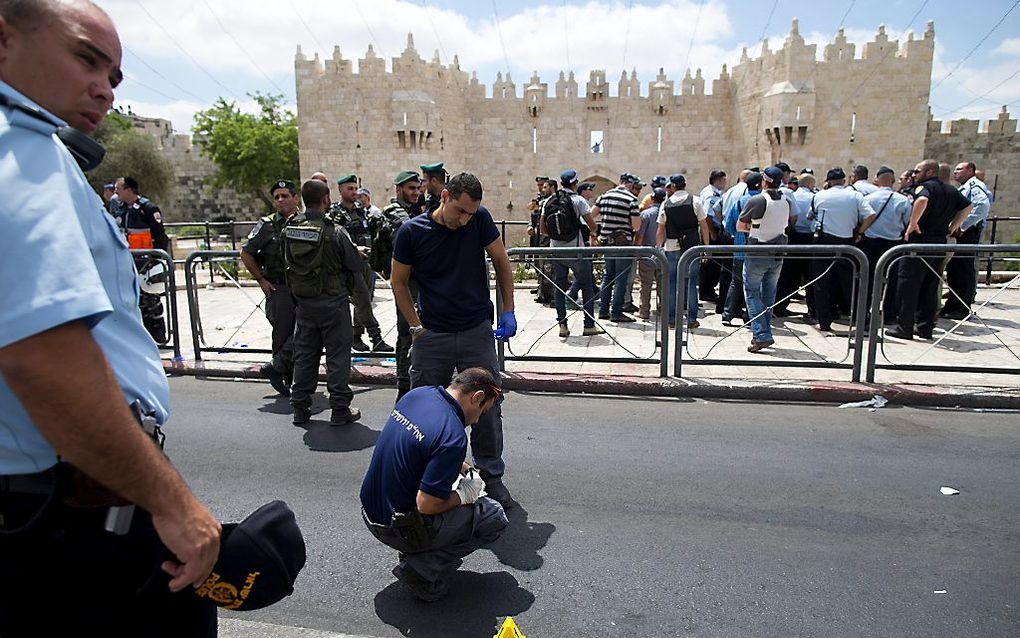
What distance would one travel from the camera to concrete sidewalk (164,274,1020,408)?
571 cm

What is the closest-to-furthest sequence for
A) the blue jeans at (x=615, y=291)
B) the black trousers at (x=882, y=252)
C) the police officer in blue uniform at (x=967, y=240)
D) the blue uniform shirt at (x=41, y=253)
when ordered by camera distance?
the blue uniform shirt at (x=41, y=253) < the police officer in blue uniform at (x=967, y=240) < the black trousers at (x=882, y=252) < the blue jeans at (x=615, y=291)

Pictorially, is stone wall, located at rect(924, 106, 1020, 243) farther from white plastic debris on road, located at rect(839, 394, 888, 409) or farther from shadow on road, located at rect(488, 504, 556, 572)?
Answer: shadow on road, located at rect(488, 504, 556, 572)

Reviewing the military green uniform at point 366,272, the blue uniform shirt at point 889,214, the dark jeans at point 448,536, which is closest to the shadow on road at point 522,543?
the dark jeans at point 448,536

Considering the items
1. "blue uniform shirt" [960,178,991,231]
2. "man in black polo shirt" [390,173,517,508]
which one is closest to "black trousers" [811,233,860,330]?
"blue uniform shirt" [960,178,991,231]

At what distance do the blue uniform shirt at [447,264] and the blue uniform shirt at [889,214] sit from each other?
6139 millimetres

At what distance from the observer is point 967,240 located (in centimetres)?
873

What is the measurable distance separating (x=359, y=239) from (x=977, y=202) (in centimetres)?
786

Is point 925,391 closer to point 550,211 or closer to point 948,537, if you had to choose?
point 948,537

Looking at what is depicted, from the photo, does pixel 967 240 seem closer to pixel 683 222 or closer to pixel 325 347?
pixel 683 222

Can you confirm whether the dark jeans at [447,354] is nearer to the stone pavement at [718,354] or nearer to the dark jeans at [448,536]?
the dark jeans at [448,536]

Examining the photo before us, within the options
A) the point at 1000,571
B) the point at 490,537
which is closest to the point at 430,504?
the point at 490,537

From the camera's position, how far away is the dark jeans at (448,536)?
281 cm

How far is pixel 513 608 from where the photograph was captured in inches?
110

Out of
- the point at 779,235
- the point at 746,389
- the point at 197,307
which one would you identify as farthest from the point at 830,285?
the point at 197,307
